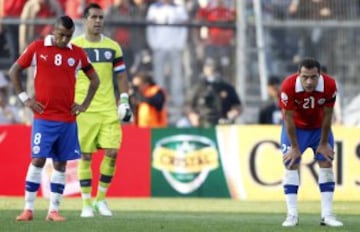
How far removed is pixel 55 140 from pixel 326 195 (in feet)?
10.7

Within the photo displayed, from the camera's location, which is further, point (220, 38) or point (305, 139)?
point (220, 38)

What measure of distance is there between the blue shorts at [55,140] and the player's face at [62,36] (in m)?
0.94

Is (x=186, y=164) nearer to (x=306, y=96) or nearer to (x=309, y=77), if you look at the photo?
(x=306, y=96)

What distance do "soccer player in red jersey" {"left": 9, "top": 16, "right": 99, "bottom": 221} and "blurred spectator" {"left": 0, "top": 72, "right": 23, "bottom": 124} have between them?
27.2ft

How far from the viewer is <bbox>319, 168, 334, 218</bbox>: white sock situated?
44.8 feet

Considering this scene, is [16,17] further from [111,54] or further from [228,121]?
[111,54]

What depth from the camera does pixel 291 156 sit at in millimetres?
13594

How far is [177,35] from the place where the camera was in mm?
23203

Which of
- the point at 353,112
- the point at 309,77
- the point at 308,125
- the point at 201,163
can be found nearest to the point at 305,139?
the point at 308,125

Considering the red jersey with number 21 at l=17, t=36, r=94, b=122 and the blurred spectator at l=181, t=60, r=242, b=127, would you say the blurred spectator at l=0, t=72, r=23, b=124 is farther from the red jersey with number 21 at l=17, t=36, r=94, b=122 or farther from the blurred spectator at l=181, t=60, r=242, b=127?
the red jersey with number 21 at l=17, t=36, r=94, b=122

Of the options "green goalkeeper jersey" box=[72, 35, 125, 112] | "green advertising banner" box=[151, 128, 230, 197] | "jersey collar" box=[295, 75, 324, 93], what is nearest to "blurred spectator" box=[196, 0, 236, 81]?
"green advertising banner" box=[151, 128, 230, 197]

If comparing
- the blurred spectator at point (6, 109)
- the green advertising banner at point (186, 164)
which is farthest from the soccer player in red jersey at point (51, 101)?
the blurred spectator at point (6, 109)

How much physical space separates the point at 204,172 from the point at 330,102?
8.07 m

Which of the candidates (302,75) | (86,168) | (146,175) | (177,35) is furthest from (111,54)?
(177,35)
